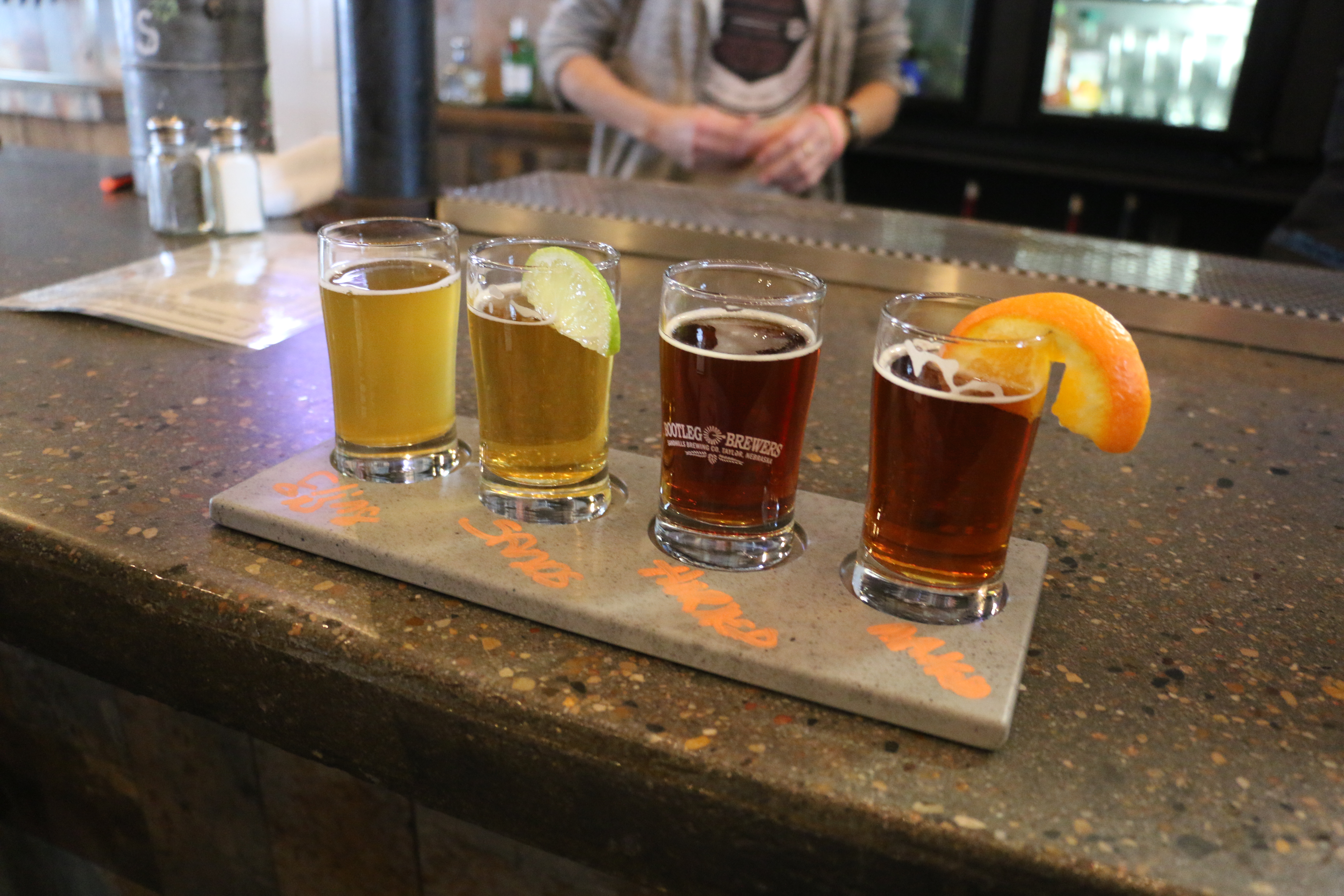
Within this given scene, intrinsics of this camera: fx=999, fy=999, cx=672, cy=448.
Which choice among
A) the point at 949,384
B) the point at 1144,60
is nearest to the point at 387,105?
the point at 949,384

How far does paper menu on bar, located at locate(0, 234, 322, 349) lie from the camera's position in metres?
1.15

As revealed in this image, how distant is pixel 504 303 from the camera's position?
0.68 meters

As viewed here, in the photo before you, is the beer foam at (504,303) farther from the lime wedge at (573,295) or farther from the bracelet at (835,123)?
the bracelet at (835,123)

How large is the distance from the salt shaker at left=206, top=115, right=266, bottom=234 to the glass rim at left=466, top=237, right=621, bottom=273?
1.01 m

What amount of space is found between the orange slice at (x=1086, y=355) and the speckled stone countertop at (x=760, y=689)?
5.4 inches

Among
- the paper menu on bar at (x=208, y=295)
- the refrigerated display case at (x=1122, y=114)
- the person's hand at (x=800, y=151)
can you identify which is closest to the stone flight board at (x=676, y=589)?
the paper menu on bar at (x=208, y=295)

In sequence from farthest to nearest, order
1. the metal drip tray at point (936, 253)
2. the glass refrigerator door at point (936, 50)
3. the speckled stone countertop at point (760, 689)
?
the glass refrigerator door at point (936, 50) → the metal drip tray at point (936, 253) → the speckled stone countertop at point (760, 689)

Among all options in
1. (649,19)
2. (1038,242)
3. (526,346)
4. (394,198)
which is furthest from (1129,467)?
(649,19)

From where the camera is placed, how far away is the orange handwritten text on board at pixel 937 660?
1.76 feet

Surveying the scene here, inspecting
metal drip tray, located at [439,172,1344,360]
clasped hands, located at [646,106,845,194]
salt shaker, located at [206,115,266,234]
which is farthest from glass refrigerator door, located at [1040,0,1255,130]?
salt shaker, located at [206,115,266,234]

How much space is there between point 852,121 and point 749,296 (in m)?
1.85

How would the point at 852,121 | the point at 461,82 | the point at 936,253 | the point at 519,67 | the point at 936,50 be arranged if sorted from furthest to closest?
the point at 461,82 → the point at 519,67 → the point at 936,50 → the point at 852,121 → the point at 936,253

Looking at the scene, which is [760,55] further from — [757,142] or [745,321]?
[745,321]

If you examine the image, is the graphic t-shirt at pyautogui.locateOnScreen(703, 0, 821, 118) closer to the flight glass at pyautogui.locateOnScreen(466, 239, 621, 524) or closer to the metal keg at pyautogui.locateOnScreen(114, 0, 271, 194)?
the metal keg at pyautogui.locateOnScreen(114, 0, 271, 194)
